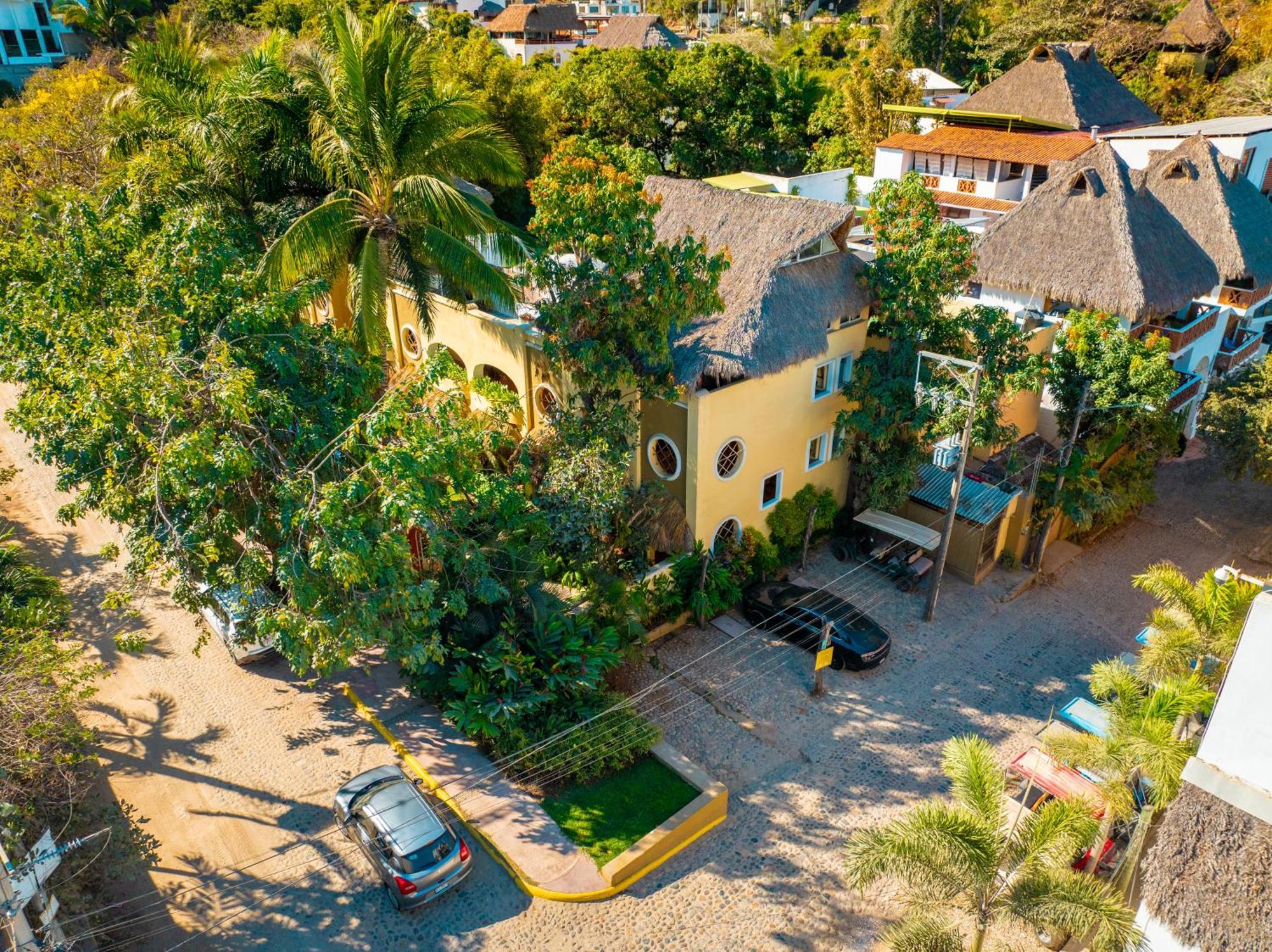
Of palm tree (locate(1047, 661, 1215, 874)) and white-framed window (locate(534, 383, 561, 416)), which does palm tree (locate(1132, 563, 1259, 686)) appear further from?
white-framed window (locate(534, 383, 561, 416))

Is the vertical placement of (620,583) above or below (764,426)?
below

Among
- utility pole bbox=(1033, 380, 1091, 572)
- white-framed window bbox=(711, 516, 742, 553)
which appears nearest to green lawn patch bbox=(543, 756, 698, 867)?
white-framed window bbox=(711, 516, 742, 553)

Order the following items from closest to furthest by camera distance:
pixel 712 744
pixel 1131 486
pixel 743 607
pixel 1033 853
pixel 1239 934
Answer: pixel 1239 934 < pixel 1033 853 < pixel 712 744 < pixel 743 607 < pixel 1131 486

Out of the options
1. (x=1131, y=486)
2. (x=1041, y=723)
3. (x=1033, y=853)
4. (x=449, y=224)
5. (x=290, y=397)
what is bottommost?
(x=1041, y=723)

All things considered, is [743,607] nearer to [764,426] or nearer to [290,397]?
[764,426]

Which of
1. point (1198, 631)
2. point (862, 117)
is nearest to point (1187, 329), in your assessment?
point (1198, 631)

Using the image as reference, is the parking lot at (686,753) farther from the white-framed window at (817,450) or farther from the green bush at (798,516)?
the white-framed window at (817,450)

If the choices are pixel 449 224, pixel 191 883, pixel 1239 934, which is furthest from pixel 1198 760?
pixel 449 224

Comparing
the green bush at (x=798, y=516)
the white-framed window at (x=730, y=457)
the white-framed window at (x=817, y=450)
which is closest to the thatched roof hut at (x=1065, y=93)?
the white-framed window at (x=817, y=450)
